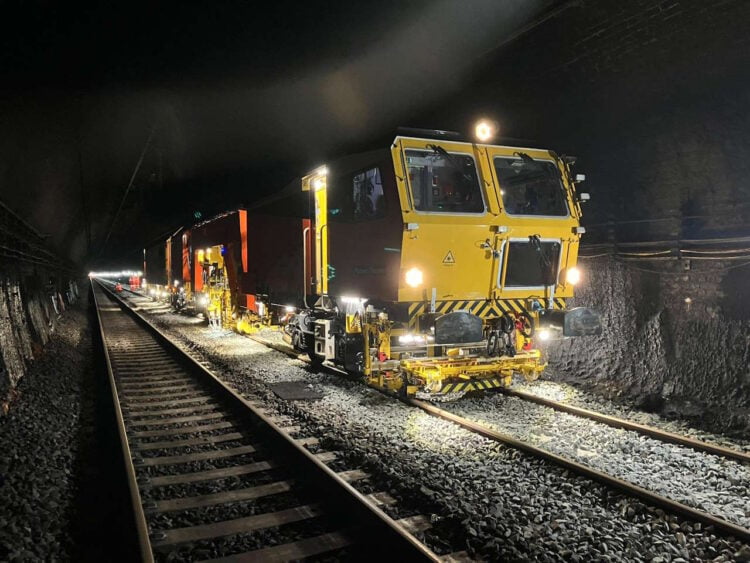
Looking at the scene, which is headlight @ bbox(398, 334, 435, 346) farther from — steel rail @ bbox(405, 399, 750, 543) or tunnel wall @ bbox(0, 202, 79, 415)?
tunnel wall @ bbox(0, 202, 79, 415)

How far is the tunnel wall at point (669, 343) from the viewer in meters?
6.57

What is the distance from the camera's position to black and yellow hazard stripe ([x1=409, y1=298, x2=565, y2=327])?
257 inches

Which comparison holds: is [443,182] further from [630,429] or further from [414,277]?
[630,429]

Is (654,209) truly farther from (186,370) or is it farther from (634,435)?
(186,370)

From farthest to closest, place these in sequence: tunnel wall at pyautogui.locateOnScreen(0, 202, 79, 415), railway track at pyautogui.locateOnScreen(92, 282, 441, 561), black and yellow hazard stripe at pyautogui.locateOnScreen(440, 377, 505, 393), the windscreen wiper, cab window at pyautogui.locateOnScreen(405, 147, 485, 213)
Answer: tunnel wall at pyautogui.locateOnScreen(0, 202, 79, 415)
black and yellow hazard stripe at pyautogui.locateOnScreen(440, 377, 505, 393)
the windscreen wiper
cab window at pyautogui.locateOnScreen(405, 147, 485, 213)
railway track at pyautogui.locateOnScreen(92, 282, 441, 561)

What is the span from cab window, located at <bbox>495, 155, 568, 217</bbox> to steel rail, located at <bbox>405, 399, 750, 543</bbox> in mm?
2893

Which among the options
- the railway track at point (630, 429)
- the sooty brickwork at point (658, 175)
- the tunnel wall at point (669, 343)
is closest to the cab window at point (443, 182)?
the sooty brickwork at point (658, 175)

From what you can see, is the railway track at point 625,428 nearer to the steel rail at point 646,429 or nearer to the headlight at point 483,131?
the steel rail at point 646,429

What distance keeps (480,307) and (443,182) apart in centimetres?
169

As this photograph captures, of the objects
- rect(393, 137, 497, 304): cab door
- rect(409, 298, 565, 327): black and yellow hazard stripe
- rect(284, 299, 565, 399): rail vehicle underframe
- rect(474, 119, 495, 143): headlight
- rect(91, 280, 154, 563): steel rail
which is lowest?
rect(91, 280, 154, 563): steel rail

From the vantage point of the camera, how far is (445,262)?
6.52m

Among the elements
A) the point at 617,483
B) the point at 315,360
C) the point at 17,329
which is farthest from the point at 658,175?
the point at 17,329

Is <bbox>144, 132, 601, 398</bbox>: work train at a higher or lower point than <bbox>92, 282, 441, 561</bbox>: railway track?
higher

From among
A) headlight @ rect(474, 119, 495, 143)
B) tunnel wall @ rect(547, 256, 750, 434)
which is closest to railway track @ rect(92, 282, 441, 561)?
headlight @ rect(474, 119, 495, 143)
